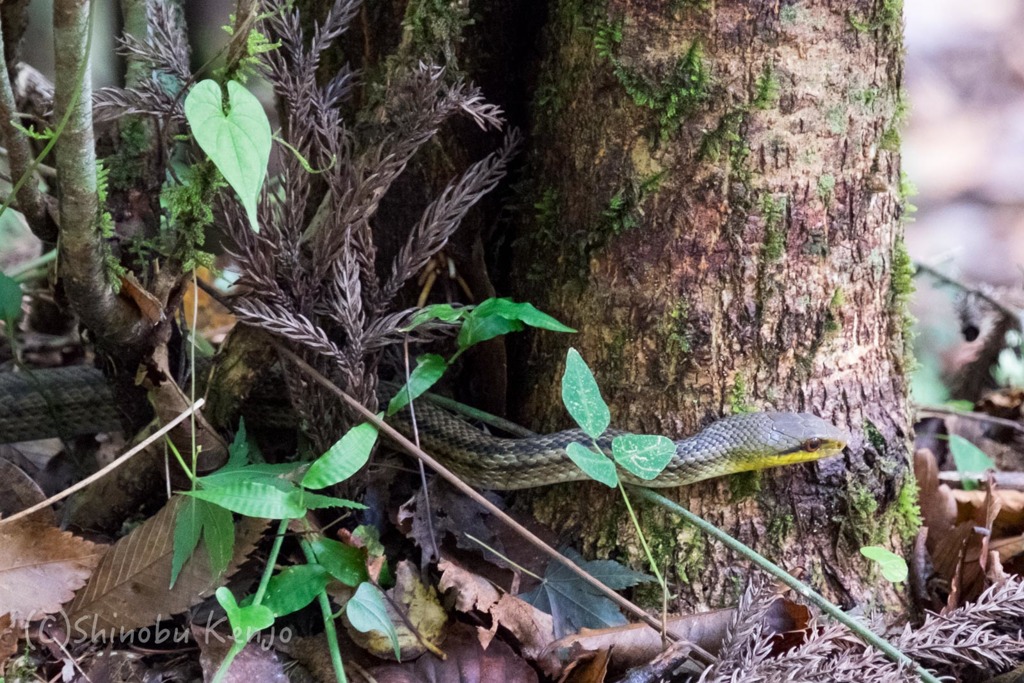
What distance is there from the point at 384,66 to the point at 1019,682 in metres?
2.44

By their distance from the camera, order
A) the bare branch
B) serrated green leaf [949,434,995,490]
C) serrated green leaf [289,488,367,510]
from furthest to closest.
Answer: serrated green leaf [949,434,995,490] < serrated green leaf [289,488,367,510] < the bare branch

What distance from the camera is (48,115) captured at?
2113 millimetres

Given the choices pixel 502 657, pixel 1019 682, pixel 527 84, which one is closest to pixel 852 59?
pixel 527 84

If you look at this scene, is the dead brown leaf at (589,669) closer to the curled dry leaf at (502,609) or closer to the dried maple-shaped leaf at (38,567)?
the curled dry leaf at (502,609)

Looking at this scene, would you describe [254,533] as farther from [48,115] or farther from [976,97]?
[976,97]

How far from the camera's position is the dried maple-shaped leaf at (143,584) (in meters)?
2.07

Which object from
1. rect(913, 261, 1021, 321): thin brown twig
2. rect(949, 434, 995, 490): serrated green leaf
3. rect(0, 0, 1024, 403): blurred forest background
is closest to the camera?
rect(949, 434, 995, 490): serrated green leaf

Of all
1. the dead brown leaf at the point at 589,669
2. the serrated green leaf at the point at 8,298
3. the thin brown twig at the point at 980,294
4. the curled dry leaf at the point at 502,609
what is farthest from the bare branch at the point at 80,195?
the thin brown twig at the point at 980,294

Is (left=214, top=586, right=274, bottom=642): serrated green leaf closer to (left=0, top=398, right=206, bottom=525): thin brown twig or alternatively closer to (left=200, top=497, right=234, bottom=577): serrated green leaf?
(left=200, top=497, right=234, bottom=577): serrated green leaf

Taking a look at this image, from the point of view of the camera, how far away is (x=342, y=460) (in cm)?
188

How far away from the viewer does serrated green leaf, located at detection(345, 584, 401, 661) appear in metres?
1.92

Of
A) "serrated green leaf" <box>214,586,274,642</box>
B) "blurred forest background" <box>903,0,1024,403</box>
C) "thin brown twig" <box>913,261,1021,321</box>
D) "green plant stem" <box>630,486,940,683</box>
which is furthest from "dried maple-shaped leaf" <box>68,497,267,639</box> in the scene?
"blurred forest background" <box>903,0,1024,403</box>

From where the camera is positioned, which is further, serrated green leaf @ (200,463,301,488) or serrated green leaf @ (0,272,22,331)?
serrated green leaf @ (0,272,22,331)

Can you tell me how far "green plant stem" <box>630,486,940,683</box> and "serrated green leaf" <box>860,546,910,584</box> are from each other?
0.19 metres
